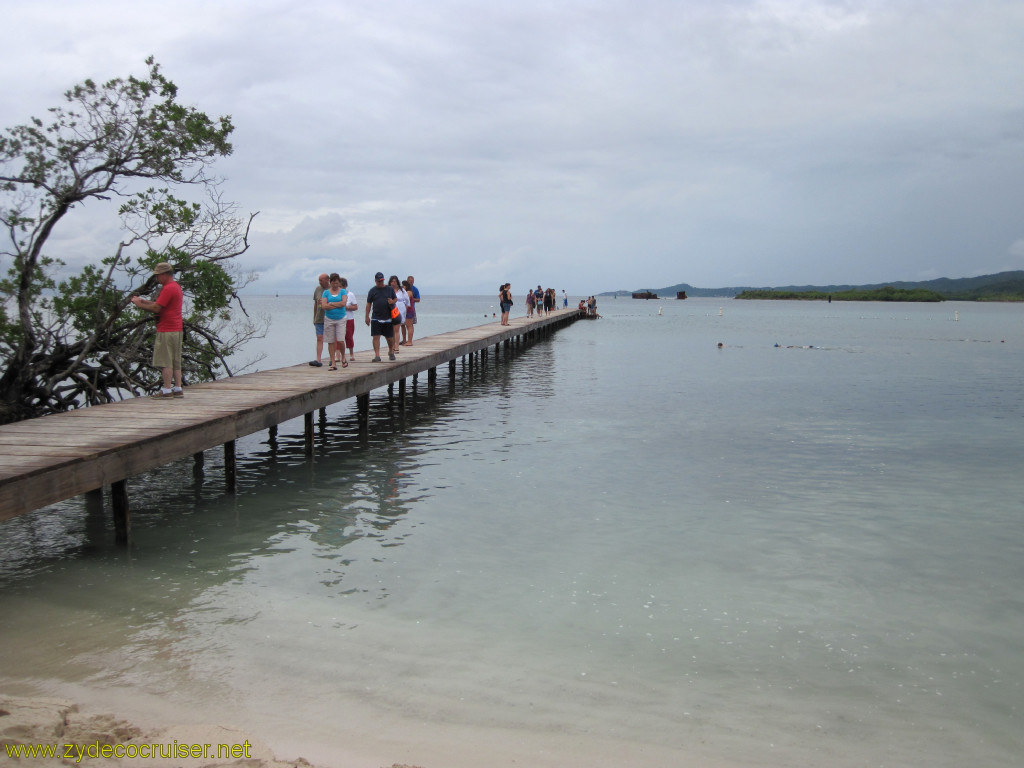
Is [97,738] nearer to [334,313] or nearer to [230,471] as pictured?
[230,471]

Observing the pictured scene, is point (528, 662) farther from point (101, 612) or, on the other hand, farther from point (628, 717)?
point (101, 612)

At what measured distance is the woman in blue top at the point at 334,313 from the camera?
12.9 metres

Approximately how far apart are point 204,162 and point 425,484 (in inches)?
269

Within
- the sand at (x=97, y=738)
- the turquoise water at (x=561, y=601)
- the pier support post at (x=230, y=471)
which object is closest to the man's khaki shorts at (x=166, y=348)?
the pier support post at (x=230, y=471)

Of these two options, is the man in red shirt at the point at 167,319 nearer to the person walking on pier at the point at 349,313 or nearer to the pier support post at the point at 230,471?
the pier support post at the point at 230,471

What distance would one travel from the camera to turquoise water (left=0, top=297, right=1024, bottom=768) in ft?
15.7

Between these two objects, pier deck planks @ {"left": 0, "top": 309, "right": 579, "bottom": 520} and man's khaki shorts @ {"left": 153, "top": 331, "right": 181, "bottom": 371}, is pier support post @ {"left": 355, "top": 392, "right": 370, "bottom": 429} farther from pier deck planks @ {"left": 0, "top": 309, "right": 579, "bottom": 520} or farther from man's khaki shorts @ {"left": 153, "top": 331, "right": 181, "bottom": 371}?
man's khaki shorts @ {"left": 153, "top": 331, "right": 181, "bottom": 371}

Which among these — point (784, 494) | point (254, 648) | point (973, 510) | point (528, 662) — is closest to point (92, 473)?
point (254, 648)

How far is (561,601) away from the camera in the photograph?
6.72m

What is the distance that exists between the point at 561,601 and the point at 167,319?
602 cm

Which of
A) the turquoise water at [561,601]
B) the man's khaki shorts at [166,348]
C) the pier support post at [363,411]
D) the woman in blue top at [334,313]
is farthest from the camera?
the pier support post at [363,411]

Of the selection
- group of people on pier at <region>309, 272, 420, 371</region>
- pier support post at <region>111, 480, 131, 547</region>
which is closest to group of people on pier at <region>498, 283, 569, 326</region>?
group of people on pier at <region>309, 272, 420, 371</region>

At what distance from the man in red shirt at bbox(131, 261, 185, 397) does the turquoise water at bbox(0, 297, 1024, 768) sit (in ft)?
5.28

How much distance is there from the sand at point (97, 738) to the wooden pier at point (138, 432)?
1.89 metres
